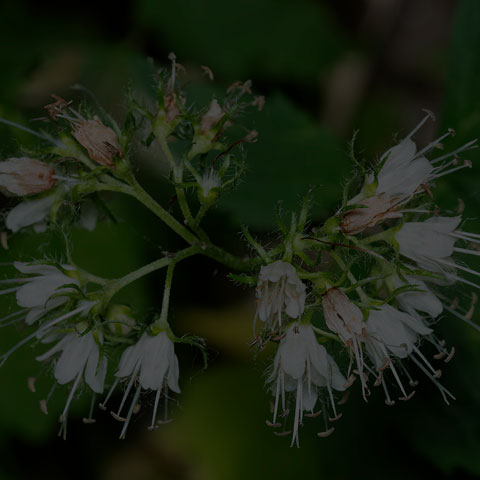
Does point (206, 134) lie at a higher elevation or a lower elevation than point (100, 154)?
higher

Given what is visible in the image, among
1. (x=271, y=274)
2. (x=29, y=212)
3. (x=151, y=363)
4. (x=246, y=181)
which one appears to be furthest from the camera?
(x=246, y=181)

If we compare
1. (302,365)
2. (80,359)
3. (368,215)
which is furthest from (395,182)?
(80,359)

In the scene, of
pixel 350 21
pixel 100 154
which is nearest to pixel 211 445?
pixel 100 154

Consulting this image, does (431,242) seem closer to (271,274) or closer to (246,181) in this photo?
(271,274)

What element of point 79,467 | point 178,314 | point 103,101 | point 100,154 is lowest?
point 79,467

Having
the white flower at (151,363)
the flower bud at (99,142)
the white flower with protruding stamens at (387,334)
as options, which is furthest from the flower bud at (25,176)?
the white flower with protruding stamens at (387,334)

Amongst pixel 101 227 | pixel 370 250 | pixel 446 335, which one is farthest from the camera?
pixel 101 227

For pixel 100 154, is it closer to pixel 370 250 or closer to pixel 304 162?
pixel 370 250

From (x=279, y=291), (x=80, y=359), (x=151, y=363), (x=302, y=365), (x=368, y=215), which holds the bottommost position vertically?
(x=80, y=359)
